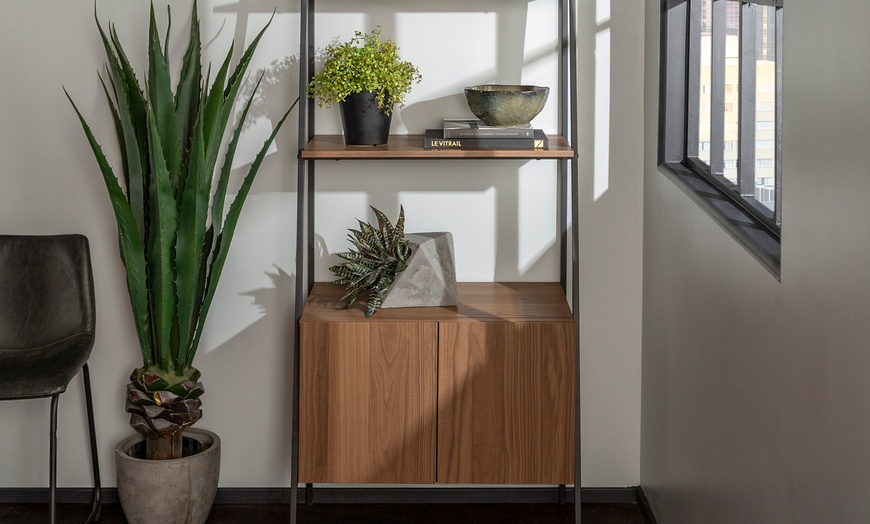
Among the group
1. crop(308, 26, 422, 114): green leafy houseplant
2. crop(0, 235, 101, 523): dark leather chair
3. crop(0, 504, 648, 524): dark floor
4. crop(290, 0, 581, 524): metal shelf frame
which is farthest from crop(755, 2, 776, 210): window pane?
crop(0, 235, 101, 523): dark leather chair

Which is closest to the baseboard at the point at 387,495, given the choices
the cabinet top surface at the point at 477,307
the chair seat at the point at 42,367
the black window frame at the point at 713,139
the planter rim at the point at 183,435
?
the planter rim at the point at 183,435

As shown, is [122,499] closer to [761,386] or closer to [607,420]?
[607,420]

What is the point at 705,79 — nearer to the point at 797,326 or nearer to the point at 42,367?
the point at 797,326

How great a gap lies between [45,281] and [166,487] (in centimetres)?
72

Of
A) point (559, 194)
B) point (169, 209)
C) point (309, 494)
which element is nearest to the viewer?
point (169, 209)

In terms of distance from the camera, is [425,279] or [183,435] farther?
[183,435]

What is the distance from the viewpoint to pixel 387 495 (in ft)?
10.5

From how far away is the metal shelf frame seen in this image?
2.71m

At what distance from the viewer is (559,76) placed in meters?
2.99

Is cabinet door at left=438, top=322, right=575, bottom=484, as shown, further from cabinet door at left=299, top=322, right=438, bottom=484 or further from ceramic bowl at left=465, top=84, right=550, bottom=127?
ceramic bowl at left=465, top=84, right=550, bottom=127

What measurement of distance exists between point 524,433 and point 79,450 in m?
1.46

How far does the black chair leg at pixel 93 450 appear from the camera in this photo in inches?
119

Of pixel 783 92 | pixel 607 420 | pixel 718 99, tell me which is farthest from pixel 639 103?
pixel 783 92

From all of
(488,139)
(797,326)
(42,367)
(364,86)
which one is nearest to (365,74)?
(364,86)
